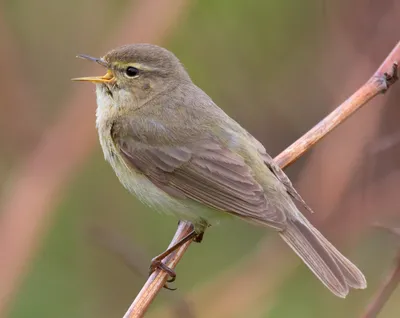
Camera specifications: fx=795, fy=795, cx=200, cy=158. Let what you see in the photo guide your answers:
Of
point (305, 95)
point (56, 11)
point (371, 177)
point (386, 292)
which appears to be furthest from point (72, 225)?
point (386, 292)

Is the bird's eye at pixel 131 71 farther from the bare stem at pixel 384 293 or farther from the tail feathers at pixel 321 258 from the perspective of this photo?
the bare stem at pixel 384 293

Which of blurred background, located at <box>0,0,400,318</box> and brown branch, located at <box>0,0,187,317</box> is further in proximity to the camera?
blurred background, located at <box>0,0,400,318</box>

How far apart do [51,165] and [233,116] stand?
149cm

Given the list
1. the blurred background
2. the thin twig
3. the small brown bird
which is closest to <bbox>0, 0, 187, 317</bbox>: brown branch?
the blurred background

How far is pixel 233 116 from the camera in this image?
5.63 meters

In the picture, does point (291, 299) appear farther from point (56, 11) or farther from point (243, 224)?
point (56, 11)

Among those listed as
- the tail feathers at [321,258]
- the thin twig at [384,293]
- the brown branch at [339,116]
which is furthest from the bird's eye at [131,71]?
the thin twig at [384,293]

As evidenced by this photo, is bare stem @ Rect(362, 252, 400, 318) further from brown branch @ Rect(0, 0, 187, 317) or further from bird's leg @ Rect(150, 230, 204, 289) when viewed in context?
brown branch @ Rect(0, 0, 187, 317)

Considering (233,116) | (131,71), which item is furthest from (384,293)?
(233,116)

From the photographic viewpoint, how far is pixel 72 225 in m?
6.18

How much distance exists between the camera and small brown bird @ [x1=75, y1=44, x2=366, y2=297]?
4109mm

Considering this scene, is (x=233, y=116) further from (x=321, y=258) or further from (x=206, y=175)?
(x=321, y=258)

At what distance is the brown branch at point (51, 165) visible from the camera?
4223 millimetres

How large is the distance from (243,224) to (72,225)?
134 cm
